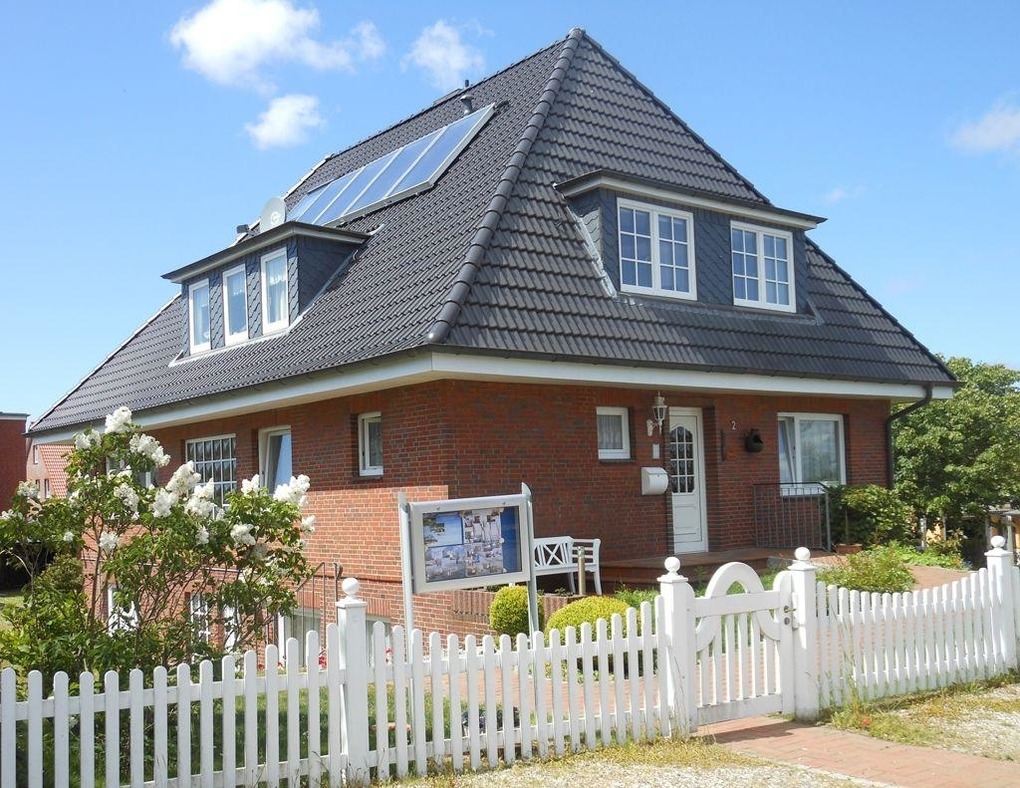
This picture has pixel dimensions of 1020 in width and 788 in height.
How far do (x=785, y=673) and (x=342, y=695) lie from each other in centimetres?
376

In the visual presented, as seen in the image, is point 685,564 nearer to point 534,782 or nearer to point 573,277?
point 573,277

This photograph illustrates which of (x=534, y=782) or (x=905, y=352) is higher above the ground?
(x=905, y=352)

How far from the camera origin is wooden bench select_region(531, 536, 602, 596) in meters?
13.3

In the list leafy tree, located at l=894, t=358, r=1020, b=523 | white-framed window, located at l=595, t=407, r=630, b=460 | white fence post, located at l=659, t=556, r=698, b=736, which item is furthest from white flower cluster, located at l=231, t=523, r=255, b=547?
leafy tree, located at l=894, t=358, r=1020, b=523

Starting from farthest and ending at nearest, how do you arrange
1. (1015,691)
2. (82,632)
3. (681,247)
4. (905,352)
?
(905,352) < (681,247) < (1015,691) < (82,632)

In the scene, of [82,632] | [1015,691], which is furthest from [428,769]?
[1015,691]

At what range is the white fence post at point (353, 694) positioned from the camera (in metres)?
6.99

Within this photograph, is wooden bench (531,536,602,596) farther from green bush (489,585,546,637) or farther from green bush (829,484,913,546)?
green bush (829,484,913,546)

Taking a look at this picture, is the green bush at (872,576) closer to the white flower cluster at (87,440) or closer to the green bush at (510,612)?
the green bush at (510,612)

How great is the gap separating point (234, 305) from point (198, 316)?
1.61 meters

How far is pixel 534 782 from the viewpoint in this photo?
700 cm

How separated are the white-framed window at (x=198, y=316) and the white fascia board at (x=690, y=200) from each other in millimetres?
7730

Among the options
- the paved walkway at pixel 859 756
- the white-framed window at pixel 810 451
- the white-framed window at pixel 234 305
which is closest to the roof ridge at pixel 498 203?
the paved walkway at pixel 859 756

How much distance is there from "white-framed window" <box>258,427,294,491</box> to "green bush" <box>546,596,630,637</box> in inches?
287
